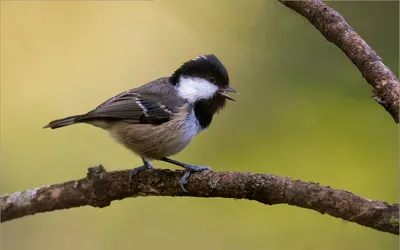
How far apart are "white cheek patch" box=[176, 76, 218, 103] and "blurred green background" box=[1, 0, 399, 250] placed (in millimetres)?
51

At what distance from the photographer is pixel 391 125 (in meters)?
0.95

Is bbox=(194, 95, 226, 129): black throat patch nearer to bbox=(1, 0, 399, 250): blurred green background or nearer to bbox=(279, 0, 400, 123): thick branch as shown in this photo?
bbox=(1, 0, 399, 250): blurred green background

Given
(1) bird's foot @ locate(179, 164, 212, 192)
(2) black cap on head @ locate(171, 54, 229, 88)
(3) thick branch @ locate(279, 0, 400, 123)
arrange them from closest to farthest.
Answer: (3) thick branch @ locate(279, 0, 400, 123)
(1) bird's foot @ locate(179, 164, 212, 192)
(2) black cap on head @ locate(171, 54, 229, 88)

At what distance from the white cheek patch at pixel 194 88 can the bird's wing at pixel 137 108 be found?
0.09ft

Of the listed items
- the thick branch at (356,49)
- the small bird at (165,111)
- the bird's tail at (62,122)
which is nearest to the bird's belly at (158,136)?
the small bird at (165,111)

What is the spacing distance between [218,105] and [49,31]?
43cm

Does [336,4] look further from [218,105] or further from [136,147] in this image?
[136,147]

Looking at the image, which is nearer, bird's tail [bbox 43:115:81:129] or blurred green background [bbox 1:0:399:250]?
blurred green background [bbox 1:0:399:250]

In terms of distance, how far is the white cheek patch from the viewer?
105 cm

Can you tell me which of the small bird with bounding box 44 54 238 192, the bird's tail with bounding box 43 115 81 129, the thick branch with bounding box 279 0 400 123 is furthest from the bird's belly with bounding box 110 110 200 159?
the thick branch with bounding box 279 0 400 123

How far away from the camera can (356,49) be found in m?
0.87

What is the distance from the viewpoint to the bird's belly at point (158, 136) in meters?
1.05

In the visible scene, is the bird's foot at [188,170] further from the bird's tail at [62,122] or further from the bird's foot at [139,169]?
the bird's tail at [62,122]

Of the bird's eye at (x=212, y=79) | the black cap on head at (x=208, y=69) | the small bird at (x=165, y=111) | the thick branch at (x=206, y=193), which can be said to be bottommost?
the thick branch at (x=206, y=193)
